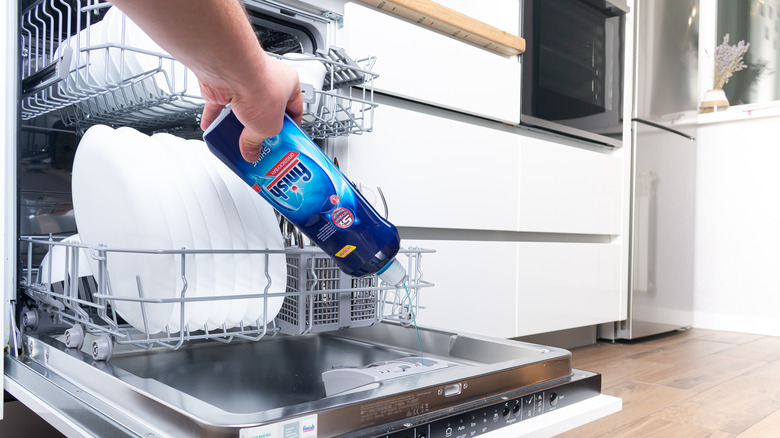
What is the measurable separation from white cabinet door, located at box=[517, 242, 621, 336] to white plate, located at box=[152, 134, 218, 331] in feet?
4.02

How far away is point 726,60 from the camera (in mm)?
3266

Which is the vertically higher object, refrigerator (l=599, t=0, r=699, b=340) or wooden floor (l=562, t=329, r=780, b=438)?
refrigerator (l=599, t=0, r=699, b=340)

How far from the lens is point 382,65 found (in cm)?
132

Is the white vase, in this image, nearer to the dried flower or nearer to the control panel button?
the dried flower

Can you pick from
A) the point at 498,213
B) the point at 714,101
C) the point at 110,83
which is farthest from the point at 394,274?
the point at 714,101

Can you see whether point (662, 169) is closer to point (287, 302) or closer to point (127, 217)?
point (287, 302)

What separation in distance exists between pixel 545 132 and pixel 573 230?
358 millimetres

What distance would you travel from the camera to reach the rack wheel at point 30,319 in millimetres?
813

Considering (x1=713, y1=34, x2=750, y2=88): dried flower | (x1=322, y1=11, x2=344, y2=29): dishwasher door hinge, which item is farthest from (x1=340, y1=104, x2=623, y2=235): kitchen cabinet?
(x1=713, y1=34, x2=750, y2=88): dried flower

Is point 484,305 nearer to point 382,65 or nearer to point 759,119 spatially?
point 382,65

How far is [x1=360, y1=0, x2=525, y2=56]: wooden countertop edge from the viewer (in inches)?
52.9

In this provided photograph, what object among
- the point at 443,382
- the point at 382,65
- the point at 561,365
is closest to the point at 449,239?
the point at 382,65

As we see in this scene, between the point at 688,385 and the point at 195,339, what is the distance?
155 cm

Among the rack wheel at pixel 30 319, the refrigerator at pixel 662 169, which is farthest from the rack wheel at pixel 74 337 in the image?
the refrigerator at pixel 662 169
